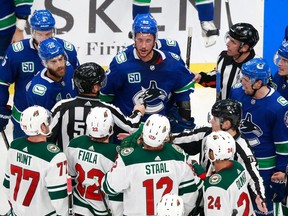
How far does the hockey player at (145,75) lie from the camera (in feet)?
20.2

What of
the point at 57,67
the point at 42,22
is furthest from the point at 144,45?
the point at 42,22

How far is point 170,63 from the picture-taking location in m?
6.19

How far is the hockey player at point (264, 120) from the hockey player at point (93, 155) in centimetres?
106

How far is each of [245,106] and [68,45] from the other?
1.40 m

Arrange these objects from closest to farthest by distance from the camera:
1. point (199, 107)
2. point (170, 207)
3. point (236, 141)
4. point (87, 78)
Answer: point (170, 207), point (236, 141), point (87, 78), point (199, 107)

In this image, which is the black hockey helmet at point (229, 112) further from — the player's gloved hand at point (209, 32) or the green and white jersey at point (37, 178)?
the player's gloved hand at point (209, 32)

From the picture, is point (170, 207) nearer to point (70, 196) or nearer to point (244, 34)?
point (70, 196)

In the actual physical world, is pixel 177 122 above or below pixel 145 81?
below

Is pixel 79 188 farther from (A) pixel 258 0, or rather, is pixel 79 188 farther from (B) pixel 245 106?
(A) pixel 258 0

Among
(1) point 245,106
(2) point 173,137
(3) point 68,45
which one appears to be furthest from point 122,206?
(3) point 68,45

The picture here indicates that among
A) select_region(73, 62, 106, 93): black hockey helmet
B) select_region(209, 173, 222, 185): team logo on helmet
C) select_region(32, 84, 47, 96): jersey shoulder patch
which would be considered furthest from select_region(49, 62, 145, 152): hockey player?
select_region(209, 173, 222, 185): team logo on helmet

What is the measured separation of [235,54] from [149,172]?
180 centimetres

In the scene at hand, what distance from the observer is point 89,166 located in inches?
209

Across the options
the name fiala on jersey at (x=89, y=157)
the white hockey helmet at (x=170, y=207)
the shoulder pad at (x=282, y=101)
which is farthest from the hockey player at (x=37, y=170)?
the shoulder pad at (x=282, y=101)
